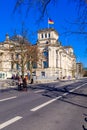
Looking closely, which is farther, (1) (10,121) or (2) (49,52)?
(2) (49,52)

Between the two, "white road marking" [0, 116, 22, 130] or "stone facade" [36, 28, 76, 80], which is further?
"stone facade" [36, 28, 76, 80]

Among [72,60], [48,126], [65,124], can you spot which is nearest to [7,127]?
[48,126]

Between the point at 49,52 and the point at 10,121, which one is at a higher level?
the point at 49,52

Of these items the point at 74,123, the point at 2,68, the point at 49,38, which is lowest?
the point at 74,123

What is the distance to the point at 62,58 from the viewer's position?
130 meters

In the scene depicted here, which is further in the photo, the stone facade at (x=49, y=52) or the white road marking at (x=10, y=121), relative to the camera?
the stone facade at (x=49, y=52)

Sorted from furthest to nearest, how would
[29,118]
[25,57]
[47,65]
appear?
[47,65], [25,57], [29,118]

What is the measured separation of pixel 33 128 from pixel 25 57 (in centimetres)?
4778

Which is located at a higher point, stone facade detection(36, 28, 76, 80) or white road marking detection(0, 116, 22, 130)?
stone facade detection(36, 28, 76, 80)

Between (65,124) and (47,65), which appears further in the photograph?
(47,65)

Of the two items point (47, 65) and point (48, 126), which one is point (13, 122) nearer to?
point (48, 126)

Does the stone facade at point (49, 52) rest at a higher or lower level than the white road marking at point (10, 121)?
higher

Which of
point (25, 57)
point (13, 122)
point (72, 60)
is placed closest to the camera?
point (13, 122)

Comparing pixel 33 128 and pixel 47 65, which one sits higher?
pixel 47 65
